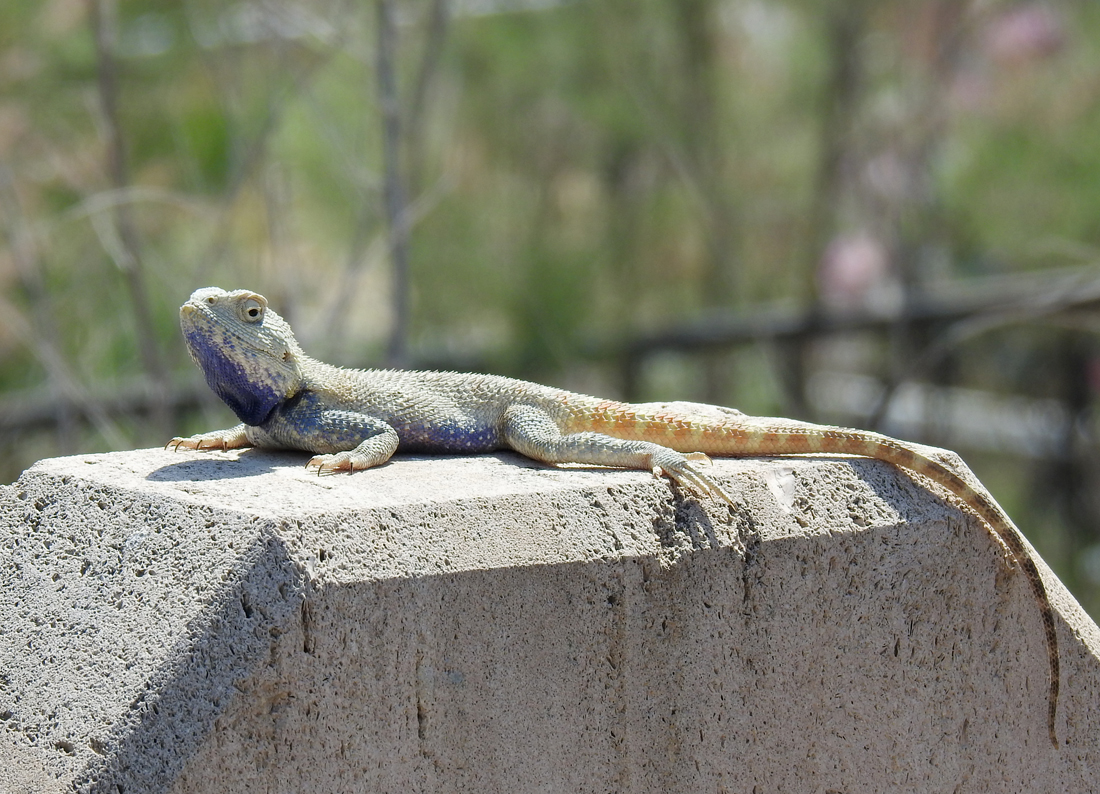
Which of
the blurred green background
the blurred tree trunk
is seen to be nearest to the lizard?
the blurred tree trunk

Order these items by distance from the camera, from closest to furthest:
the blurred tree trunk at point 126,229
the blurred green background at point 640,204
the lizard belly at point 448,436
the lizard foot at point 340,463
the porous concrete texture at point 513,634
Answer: the porous concrete texture at point 513,634 → the lizard foot at point 340,463 → the lizard belly at point 448,436 → the blurred tree trunk at point 126,229 → the blurred green background at point 640,204

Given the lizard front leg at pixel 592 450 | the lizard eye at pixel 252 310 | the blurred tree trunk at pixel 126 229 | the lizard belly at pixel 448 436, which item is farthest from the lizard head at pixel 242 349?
the blurred tree trunk at pixel 126 229

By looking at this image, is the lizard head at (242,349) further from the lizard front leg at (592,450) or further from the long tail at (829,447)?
the long tail at (829,447)

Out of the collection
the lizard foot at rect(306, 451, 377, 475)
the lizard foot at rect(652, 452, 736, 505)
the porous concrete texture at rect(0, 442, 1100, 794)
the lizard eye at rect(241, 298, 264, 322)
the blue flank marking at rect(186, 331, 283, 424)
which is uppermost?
the lizard eye at rect(241, 298, 264, 322)

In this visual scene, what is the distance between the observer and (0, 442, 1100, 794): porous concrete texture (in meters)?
1.65

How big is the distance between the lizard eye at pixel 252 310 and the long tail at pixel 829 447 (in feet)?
2.11

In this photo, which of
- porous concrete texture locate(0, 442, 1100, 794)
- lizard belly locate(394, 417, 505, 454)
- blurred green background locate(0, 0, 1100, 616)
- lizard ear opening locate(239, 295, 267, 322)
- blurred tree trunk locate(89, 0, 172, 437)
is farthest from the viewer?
blurred green background locate(0, 0, 1100, 616)

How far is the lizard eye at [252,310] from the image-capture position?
2.07 metres

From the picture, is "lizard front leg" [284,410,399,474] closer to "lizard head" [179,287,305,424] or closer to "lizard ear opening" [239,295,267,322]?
"lizard head" [179,287,305,424]

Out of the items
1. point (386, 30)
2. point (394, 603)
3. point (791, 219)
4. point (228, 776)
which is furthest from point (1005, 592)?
point (791, 219)

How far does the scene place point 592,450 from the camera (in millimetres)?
2100

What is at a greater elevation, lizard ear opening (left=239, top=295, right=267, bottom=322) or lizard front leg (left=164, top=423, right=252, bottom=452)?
lizard ear opening (left=239, top=295, right=267, bottom=322)

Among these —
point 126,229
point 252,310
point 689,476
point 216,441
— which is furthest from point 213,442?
point 126,229

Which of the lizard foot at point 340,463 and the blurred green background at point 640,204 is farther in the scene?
the blurred green background at point 640,204
